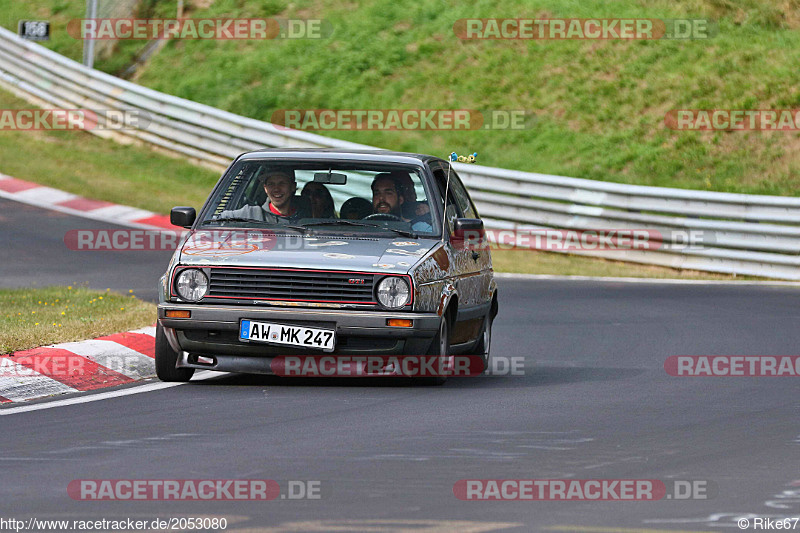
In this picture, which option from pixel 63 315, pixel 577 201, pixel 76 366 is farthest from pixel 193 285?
pixel 577 201

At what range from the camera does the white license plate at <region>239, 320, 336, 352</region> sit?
8.85 metres

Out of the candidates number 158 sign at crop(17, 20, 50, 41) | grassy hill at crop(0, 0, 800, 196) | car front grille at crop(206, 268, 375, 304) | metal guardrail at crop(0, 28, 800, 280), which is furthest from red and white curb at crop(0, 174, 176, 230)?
car front grille at crop(206, 268, 375, 304)

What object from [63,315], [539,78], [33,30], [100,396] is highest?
[33,30]

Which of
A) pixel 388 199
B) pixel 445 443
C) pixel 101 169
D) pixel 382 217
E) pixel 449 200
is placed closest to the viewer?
pixel 445 443

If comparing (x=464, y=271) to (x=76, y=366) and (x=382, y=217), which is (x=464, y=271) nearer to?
(x=382, y=217)

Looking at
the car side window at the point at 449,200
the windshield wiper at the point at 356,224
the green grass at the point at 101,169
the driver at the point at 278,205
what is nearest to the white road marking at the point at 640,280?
the green grass at the point at 101,169

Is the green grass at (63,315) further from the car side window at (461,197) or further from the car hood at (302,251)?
the car side window at (461,197)

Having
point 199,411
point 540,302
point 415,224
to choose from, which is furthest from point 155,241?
point 199,411

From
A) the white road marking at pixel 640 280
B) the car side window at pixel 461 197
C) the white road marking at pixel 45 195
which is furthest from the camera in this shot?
the white road marking at pixel 45 195

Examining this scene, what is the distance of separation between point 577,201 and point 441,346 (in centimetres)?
1158

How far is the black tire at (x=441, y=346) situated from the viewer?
30.0ft

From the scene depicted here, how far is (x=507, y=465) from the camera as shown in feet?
21.6

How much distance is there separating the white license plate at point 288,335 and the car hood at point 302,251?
38 centimetres

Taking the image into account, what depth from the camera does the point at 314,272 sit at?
8938 mm
